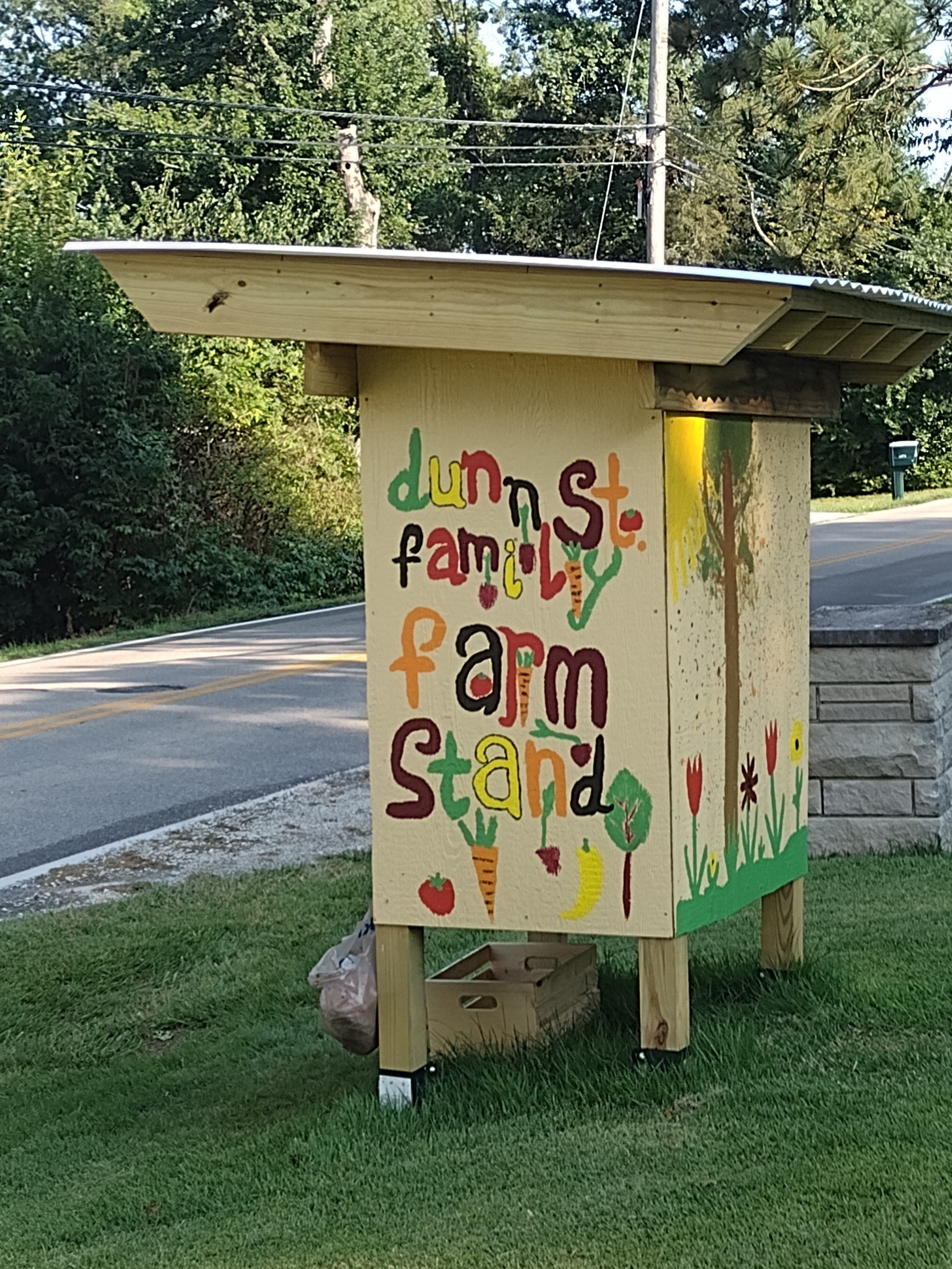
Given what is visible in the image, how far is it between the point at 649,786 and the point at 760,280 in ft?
3.87

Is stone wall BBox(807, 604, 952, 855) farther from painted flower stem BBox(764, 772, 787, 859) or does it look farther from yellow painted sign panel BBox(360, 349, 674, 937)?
yellow painted sign panel BBox(360, 349, 674, 937)

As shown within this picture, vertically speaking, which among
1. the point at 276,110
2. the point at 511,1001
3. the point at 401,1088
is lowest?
the point at 401,1088

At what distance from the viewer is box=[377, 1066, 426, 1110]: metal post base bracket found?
409 cm

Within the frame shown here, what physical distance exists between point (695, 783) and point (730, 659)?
0.40 m

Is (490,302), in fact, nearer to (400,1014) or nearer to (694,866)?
(694,866)

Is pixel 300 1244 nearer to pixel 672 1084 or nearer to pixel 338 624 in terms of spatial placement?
pixel 672 1084

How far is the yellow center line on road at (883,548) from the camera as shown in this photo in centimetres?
2086

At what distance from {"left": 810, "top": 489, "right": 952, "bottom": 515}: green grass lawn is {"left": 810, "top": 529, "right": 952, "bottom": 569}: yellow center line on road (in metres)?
5.34

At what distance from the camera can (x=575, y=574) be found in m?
3.99

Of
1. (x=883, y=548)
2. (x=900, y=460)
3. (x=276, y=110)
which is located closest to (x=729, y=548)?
(x=883, y=548)

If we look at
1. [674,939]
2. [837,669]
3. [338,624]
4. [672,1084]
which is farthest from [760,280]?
[338,624]

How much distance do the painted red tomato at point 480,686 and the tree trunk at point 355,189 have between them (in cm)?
2941

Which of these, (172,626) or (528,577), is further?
(172,626)

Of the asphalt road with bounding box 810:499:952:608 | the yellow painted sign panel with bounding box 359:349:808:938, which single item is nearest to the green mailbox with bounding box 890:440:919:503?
the asphalt road with bounding box 810:499:952:608
